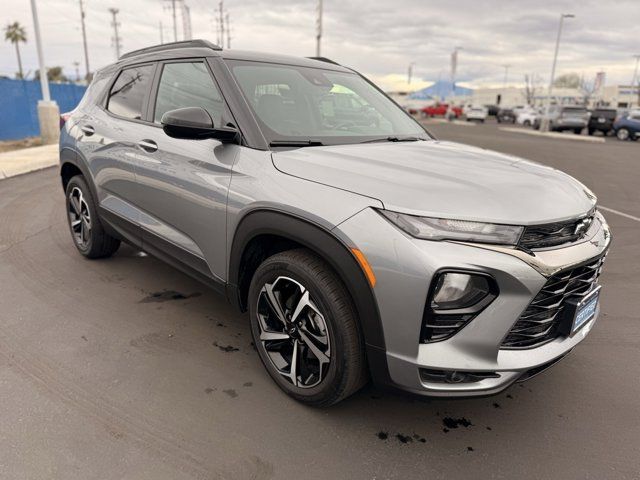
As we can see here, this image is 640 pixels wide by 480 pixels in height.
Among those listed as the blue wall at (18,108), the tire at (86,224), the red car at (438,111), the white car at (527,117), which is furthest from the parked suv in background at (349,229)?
the red car at (438,111)

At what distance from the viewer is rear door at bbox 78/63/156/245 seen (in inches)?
141

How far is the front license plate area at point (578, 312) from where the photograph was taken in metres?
2.16

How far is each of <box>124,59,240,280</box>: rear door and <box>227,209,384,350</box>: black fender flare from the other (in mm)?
377

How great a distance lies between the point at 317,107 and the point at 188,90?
2.80 ft

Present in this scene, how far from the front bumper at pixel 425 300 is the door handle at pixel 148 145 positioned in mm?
1742

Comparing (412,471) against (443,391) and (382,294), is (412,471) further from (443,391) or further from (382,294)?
(382,294)

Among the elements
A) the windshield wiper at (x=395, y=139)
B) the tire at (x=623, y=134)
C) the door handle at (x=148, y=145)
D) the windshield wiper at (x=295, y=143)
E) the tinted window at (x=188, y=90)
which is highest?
the tinted window at (x=188, y=90)

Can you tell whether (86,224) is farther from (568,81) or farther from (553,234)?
(568,81)

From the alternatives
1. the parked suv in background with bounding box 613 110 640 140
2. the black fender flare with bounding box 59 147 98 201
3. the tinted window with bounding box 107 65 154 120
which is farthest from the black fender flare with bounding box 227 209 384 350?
the parked suv in background with bounding box 613 110 640 140

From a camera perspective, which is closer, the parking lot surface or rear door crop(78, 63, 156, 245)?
the parking lot surface

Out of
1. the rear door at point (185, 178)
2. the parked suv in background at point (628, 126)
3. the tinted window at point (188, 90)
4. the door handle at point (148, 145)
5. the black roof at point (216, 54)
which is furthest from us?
the parked suv in background at point (628, 126)

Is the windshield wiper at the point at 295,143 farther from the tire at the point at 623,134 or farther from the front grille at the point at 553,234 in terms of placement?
the tire at the point at 623,134

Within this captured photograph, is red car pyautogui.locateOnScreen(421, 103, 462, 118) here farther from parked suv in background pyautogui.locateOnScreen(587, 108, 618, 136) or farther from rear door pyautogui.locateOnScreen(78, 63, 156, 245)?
rear door pyautogui.locateOnScreen(78, 63, 156, 245)

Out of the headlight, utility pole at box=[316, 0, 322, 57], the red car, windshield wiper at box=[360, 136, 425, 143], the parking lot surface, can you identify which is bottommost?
the red car
